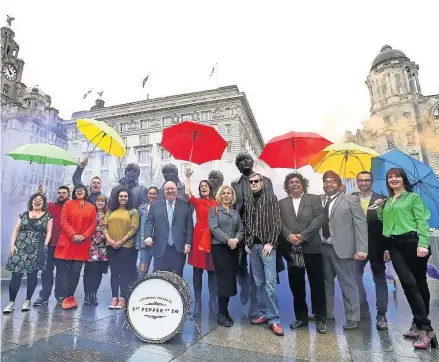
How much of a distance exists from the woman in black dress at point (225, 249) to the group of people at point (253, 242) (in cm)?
2

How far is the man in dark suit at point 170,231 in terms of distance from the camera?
196 inches

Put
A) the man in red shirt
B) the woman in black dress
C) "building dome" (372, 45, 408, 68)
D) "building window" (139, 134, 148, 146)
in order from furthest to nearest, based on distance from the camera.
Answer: "building window" (139, 134, 148, 146), "building dome" (372, 45, 408, 68), the man in red shirt, the woman in black dress

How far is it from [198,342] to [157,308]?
71 centimetres

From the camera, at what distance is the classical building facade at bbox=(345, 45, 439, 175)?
2005 cm

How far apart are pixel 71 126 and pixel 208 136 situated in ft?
148

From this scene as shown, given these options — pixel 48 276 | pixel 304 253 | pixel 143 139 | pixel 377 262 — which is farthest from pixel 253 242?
pixel 143 139

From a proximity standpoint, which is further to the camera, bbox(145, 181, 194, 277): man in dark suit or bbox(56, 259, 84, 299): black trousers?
bbox(56, 259, 84, 299): black trousers

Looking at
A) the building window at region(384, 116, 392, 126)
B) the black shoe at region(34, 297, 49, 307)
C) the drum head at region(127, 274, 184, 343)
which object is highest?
the building window at region(384, 116, 392, 126)

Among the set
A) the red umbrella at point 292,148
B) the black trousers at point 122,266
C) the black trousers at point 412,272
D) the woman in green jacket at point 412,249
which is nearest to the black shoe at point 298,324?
the woman in green jacket at point 412,249

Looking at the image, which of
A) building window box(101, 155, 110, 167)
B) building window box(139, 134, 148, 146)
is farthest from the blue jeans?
building window box(139, 134, 148, 146)

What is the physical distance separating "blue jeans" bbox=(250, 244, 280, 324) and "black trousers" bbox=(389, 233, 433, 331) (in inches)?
Result: 68.5

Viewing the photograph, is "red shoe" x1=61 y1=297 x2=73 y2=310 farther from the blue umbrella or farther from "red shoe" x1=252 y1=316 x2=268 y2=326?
the blue umbrella

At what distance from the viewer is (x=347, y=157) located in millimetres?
5719

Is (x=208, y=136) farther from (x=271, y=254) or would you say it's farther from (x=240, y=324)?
(x=240, y=324)
